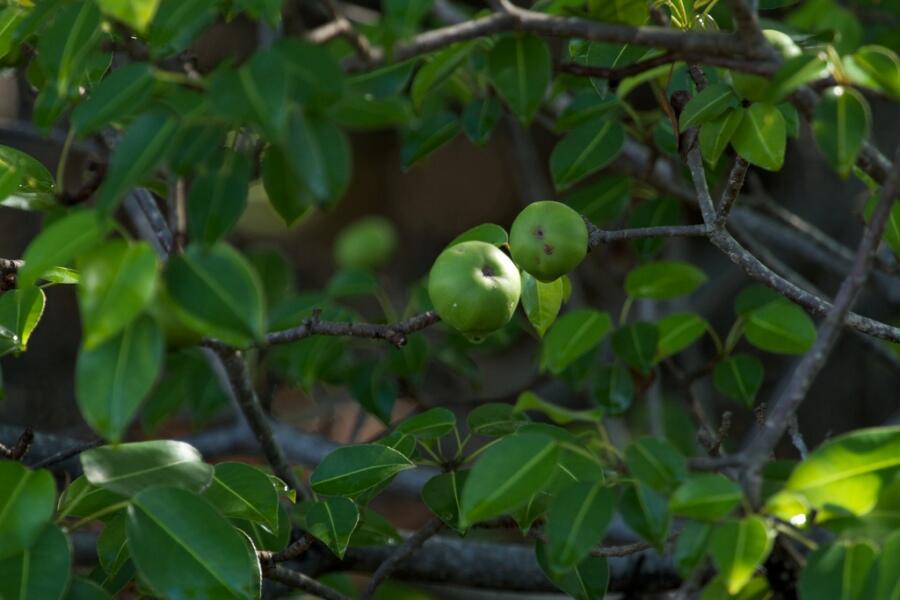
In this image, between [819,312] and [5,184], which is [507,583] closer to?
[819,312]

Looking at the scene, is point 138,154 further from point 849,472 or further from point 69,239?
point 849,472

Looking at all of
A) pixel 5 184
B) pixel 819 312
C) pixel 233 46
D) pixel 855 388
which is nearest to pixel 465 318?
pixel 819 312

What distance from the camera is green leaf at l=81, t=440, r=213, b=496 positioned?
37.7 inches

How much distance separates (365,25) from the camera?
7.03 ft

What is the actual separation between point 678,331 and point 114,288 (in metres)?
1.06

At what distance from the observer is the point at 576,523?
875 millimetres

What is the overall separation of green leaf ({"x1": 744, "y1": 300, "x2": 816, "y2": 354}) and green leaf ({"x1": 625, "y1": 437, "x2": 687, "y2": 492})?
0.71m

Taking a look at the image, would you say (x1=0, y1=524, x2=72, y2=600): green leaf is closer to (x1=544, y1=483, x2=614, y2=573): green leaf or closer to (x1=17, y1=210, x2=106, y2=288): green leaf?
(x1=17, y1=210, x2=106, y2=288): green leaf

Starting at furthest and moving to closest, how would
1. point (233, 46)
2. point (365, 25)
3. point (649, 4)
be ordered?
point (233, 46) < point (365, 25) < point (649, 4)

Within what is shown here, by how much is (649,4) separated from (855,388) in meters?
2.71

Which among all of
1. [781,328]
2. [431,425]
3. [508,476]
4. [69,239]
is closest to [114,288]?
[69,239]

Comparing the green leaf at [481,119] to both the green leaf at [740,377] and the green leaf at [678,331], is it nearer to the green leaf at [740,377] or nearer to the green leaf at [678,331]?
the green leaf at [678,331]

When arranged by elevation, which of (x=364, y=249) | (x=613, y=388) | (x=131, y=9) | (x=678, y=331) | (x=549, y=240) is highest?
(x=131, y=9)

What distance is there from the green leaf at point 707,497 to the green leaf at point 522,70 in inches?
14.1
